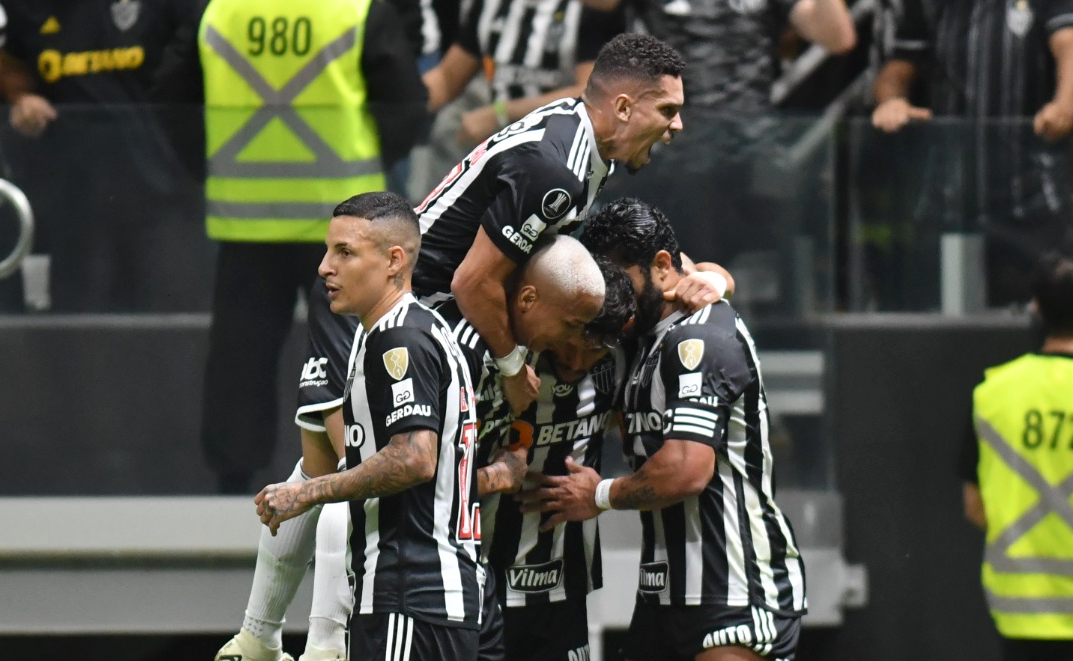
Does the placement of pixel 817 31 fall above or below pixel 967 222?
above

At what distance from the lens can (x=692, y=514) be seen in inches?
206

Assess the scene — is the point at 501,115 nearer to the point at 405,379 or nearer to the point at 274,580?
the point at 274,580

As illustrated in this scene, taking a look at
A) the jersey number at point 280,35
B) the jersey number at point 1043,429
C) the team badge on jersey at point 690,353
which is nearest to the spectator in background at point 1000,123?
the jersey number at point 1043,429

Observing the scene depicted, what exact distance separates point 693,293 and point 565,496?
74 centimetres

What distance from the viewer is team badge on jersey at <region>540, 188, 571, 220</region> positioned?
470 cm

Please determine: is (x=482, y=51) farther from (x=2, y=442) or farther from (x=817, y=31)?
(x=2, y=442)

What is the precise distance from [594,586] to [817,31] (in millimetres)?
2758

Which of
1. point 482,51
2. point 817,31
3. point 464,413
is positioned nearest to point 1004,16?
point 817,31

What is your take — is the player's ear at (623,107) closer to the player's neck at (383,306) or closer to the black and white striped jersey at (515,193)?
the black and white striped jersey at (515,193)

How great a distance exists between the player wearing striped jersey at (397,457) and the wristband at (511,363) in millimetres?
397

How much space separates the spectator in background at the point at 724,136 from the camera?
6637mm

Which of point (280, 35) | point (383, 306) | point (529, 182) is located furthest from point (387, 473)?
point (280, 35)

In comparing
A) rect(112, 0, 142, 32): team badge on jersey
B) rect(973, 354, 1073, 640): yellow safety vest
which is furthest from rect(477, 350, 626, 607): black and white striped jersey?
rect(112, 0, 142, 32): team badge on jersey

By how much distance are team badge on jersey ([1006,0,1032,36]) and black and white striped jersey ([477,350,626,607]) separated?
9.05 ft
